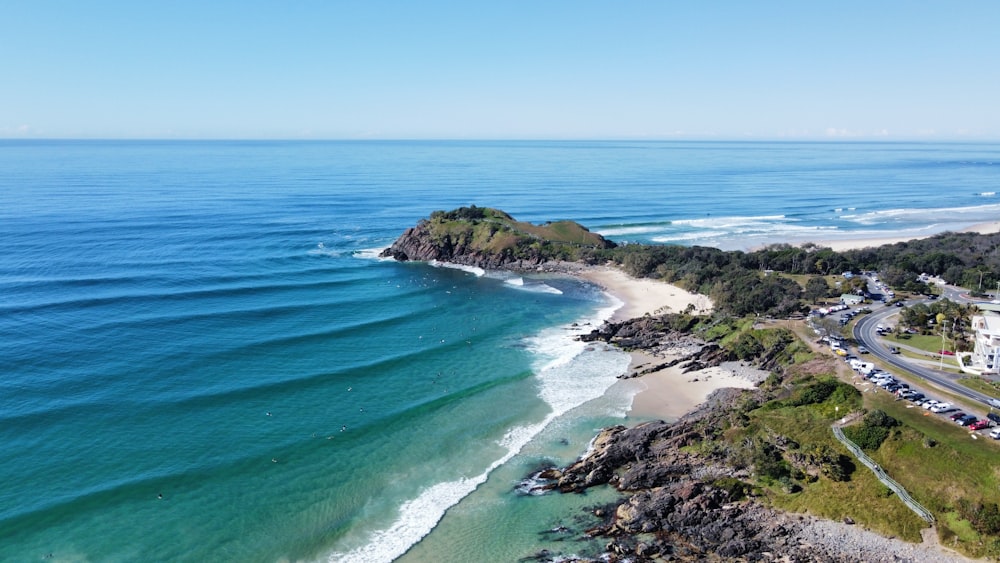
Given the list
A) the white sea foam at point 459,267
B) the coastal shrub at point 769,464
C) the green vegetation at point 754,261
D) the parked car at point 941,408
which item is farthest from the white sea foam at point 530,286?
the parked car at point 941,408

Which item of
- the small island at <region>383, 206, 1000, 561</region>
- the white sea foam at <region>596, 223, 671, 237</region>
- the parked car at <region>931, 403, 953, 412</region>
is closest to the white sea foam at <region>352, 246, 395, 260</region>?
the white sea foam at <region>596, 223, 671, 237</region>

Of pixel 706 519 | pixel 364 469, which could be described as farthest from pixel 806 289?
pixel 364 469

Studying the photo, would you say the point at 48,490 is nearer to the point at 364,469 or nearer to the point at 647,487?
the point at 364,469

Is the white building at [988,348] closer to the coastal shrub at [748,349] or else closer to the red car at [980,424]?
the red car at [980,424]

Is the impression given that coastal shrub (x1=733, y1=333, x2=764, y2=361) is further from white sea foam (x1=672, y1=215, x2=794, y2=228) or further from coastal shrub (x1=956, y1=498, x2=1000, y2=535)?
white sea foam (x1=672, y1=215, x2=794, y2=228)

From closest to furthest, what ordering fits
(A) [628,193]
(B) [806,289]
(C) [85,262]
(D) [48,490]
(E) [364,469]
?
(D) [48,490]
(E) [364,469]
(B) [806,289]
(C) [85,262]
(A) [628,193]
